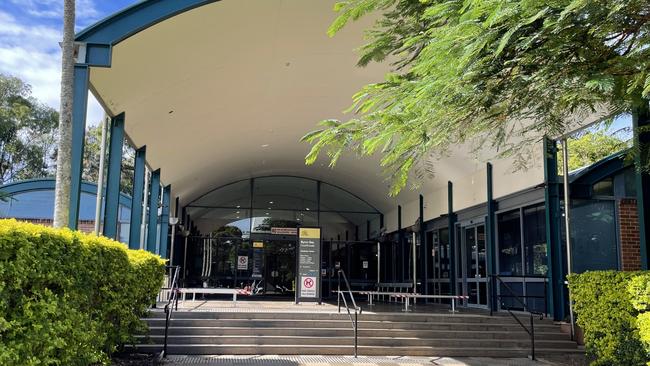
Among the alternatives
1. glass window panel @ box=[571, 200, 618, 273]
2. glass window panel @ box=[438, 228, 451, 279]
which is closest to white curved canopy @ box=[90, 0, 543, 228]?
glass window panel @ box=[438, 228, 451, 279]

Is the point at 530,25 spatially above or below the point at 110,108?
below

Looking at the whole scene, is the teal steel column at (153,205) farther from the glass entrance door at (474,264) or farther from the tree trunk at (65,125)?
the tree trunk at (65,125)

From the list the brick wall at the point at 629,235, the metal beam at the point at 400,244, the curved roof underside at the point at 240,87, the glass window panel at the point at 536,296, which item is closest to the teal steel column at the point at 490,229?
the curved roof underside at the point at 240,87

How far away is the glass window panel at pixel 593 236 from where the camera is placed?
39.7ft

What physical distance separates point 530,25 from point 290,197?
68.2 feet

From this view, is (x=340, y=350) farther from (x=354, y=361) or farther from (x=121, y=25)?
(x=121, y=25)

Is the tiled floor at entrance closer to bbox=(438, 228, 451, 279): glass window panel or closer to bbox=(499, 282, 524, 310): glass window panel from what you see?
bbox=(499, 282, 524, 310): glass window panel

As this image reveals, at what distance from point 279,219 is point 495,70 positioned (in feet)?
65.6

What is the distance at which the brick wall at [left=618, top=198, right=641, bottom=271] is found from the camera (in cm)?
1192

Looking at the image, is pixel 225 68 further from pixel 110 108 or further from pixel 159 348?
pixel 159 348

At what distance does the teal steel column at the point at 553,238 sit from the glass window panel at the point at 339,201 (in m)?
13.0

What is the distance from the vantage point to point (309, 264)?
1638cm

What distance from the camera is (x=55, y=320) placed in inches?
181

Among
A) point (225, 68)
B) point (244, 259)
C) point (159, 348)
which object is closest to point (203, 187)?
point (244, 259)
